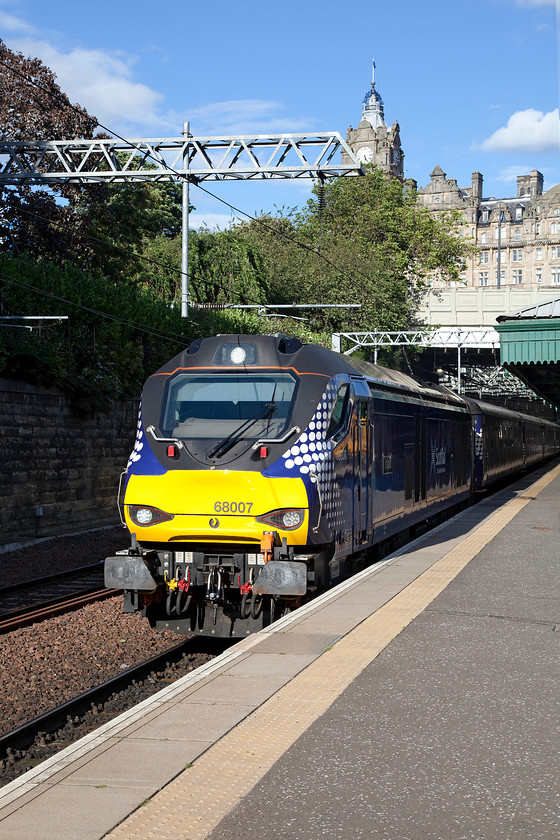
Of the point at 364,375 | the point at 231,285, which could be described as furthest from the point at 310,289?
the point at 364,375

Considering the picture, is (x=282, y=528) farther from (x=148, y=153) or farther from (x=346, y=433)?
(x=148, y=153)

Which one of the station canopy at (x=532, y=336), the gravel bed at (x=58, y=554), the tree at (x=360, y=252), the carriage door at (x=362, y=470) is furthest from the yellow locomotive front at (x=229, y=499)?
the tree at (x=360, y=252)

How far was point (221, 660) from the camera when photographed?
7.83 meters

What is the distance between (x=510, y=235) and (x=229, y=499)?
142m

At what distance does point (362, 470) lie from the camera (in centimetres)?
1172

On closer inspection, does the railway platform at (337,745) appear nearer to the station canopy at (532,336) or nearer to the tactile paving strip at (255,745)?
the tactile paving strip at (255,745)

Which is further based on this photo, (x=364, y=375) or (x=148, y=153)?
(x=148, y=153)

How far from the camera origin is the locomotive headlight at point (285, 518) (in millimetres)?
9461

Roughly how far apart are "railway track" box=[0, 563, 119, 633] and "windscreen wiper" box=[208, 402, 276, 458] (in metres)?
3.45

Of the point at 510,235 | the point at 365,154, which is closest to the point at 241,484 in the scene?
the point at 510,235

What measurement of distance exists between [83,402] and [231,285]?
2201 centimetres

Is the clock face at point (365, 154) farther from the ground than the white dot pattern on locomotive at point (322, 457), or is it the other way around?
the clock face at point (365, 154)

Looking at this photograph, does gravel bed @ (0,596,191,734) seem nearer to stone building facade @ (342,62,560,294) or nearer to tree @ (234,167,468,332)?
tree @ (234,167,468,332)

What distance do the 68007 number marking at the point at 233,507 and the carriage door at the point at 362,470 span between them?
2.13m
